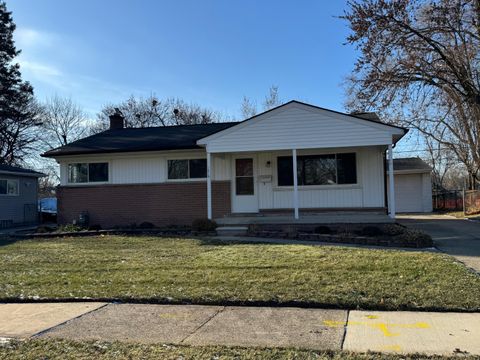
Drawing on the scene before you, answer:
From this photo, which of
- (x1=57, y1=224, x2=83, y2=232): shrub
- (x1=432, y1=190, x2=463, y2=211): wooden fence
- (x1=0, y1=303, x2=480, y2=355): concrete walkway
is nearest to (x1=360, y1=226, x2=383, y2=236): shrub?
(x1=0, y1=303, x2=480, y2=355): concrete walkway

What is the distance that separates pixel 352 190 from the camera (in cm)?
1642

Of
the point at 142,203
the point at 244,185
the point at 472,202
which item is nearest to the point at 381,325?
the point at 244,185

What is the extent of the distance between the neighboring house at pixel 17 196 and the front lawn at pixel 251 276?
1514 centimetres

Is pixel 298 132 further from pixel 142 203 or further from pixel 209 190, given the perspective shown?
pixel 142 203

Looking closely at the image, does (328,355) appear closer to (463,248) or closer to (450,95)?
(463,248)

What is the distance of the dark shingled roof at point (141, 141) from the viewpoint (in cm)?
1777

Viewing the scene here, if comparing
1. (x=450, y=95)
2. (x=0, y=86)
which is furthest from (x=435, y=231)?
(x=0, y=86)

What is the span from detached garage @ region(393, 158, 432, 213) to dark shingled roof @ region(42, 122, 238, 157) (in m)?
14.2

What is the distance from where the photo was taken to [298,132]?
1541 centimetres

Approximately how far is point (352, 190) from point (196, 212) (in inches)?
233

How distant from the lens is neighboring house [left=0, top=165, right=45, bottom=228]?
25.1 meters

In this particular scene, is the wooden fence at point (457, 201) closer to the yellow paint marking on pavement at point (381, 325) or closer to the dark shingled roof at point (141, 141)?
the dark shingled roof at point (141, 141)

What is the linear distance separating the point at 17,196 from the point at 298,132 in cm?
1869

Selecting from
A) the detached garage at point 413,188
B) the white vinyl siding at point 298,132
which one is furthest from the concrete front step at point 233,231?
the detached garage at point 413,188
